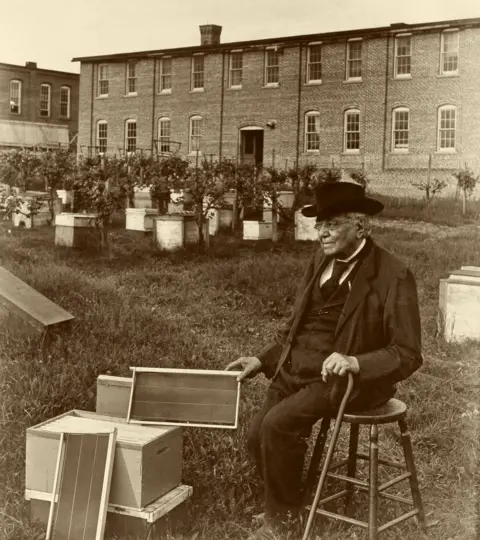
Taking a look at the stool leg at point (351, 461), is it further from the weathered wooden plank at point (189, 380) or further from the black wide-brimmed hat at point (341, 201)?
the black wide-brimmed hat at point (341, 201)

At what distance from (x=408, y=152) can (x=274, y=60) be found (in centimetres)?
670

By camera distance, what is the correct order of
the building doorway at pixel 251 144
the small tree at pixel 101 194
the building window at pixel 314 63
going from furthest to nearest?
1. the building doorway at pixel 251 144
2. the building window at pixel 314 63
3. the small tree at pixel 101 194

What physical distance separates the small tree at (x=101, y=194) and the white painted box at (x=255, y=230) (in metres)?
2.43

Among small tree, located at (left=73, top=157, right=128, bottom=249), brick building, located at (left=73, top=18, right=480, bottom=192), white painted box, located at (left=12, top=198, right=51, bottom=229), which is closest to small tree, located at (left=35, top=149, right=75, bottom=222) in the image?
white painted box, located at (left=12, top=198, right=51, bottom=229)

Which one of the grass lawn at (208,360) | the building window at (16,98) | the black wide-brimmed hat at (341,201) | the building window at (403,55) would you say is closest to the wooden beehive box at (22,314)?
the grass lawn at (208,360)

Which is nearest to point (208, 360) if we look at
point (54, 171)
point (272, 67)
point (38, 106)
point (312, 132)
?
point (54, 171)

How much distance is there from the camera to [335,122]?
30172mm

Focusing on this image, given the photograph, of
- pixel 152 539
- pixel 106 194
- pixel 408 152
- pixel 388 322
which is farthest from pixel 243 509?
pixel 408 152

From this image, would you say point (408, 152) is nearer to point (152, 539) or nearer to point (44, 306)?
point (44, 306)

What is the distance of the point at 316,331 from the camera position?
4000 mm

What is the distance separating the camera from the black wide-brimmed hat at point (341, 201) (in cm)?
385

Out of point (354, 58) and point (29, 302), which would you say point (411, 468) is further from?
point (354, 58)

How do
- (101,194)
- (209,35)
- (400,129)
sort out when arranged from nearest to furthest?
(101,194), (400,129), (209,35)

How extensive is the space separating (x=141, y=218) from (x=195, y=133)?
1887 cm
